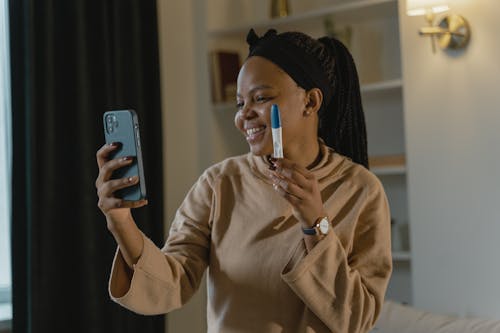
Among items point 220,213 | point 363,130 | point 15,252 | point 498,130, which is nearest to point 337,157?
point 363,130

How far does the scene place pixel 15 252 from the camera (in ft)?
9.25

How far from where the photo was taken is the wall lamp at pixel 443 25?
2.66m

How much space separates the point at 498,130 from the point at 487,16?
1.29 feet

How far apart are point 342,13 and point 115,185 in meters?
2.05

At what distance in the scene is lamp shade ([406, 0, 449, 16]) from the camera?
2.67 metres

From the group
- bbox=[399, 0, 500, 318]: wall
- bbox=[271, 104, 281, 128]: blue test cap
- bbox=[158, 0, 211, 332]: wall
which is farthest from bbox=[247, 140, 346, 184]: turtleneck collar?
bbox=[158, 0, 211, 332]: wall

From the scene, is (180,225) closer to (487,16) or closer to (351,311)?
(351,311)

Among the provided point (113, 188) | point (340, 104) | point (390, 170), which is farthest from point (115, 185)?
point (390, 170)

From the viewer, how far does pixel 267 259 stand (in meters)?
1.45

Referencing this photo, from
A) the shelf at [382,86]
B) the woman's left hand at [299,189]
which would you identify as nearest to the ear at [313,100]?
the woman's left hand at [299,189]

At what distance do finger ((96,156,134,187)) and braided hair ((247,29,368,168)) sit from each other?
0.44m

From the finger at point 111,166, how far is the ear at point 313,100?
407 mm

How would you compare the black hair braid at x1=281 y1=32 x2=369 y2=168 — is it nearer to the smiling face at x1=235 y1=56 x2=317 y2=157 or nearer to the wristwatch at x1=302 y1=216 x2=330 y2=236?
the smiling face at x1=235 y1=56 x2=317 y2=157

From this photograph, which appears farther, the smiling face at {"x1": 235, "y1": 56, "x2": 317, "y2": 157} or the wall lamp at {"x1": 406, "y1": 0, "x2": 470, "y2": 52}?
the wall lamp at {"x1": 406, "y1": 0, "x2": 470, "y2": 52}
